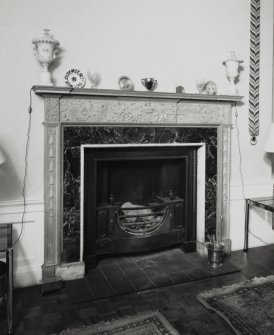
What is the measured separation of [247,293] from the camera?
2730mm

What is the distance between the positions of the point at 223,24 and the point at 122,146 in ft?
5.37

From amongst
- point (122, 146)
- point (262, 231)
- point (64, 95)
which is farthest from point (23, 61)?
point (262, 231)

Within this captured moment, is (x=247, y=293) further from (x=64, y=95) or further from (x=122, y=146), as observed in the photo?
(x=64, y=95)

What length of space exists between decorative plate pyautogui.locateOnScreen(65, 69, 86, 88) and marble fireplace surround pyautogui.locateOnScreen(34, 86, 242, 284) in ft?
0.37

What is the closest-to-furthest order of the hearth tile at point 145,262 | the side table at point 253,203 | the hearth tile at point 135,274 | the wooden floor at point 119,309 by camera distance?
the wooden floor at point 119,309
the hearth tile at point 135,274
the hearth tile at point 145,262
the side table at point 253,203

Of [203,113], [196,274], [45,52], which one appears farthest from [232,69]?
[196,274]

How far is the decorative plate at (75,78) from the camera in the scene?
9.45 ft

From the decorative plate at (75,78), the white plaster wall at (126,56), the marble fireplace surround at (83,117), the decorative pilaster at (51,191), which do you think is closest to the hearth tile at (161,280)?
the marble fireplace surround at (83,117)

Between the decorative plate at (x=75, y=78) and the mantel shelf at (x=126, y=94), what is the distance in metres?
0.12

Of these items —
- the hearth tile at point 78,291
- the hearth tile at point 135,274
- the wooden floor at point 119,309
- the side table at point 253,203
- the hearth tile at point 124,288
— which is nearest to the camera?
the wooden floor at point 119,309

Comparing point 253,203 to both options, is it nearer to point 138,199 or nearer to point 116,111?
point 138,199

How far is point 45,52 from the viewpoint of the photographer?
2.68 metres

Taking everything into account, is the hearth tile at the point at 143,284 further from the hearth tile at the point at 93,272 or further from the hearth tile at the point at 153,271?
the hearth tile at the point at 93,272

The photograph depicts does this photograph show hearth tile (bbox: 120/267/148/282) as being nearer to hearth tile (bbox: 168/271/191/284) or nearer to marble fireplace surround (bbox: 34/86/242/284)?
hearth tile (bbox: 168/271/191/284)
